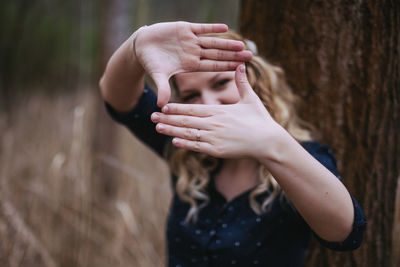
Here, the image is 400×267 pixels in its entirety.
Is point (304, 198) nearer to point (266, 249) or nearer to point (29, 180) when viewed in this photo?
point (266, 249)

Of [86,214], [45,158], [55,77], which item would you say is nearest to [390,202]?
[86,214]

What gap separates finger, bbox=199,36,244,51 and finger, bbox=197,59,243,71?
0.13ft

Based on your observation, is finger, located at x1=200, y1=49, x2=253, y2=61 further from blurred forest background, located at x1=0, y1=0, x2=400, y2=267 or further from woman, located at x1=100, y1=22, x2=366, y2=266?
blurred forest background, located at x1=0, y1=0, x2=400, y2=267

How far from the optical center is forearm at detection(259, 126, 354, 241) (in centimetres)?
76

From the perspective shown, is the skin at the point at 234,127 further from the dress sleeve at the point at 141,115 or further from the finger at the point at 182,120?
the dress sleeve at the point at 141,115

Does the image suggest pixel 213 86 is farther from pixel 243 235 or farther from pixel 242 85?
pixel 243 235

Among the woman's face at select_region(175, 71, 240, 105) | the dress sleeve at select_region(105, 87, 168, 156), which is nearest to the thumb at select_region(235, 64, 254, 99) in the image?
the woman's face at select_region(175, 71, 240, 105)

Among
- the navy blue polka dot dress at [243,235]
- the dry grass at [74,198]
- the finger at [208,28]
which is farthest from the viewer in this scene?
the dry grass at [74,198]

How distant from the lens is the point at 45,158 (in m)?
3.09

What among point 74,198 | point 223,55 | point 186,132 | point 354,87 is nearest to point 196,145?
point 186,132

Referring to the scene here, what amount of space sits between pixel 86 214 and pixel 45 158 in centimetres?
141

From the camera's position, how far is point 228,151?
767mm

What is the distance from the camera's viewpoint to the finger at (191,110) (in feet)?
2.65

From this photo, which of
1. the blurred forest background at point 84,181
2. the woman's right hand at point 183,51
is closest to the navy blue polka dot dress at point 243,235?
the woman's right hand at point 183,51
